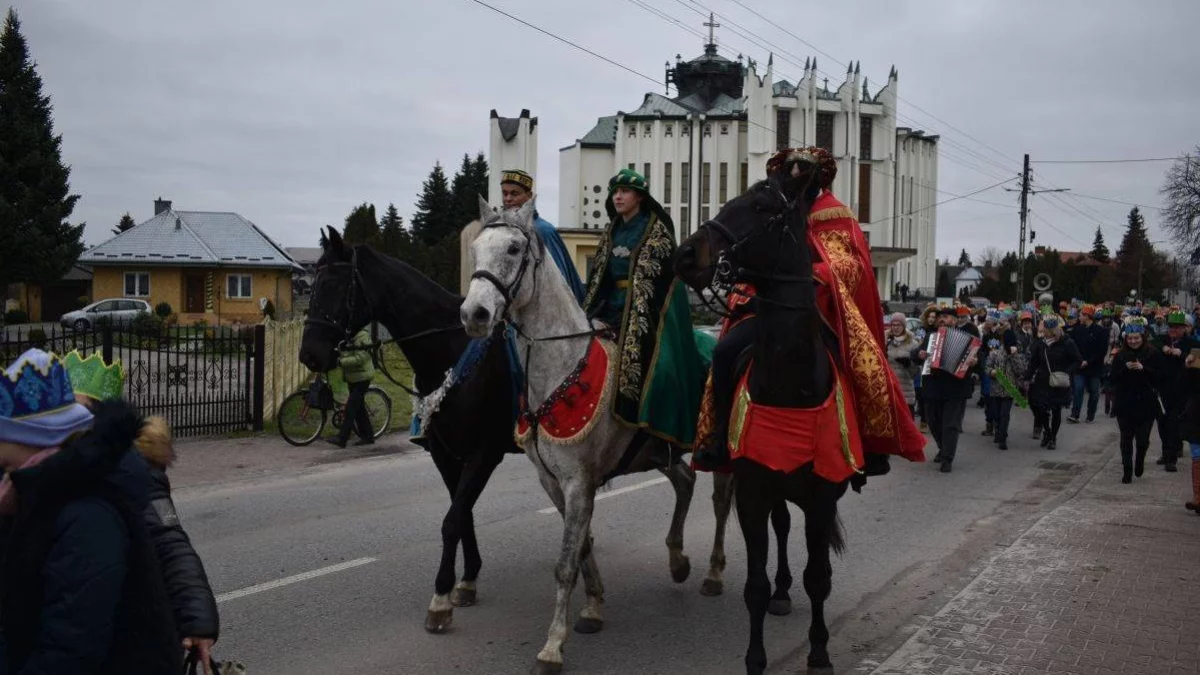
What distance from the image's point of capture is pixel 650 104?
193 ft

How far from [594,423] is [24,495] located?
3.37 meters

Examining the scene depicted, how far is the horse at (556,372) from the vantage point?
5.33 m

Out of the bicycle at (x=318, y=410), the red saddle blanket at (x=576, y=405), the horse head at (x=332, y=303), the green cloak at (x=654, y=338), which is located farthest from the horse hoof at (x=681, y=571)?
the bicycle at (x=318, y=410)

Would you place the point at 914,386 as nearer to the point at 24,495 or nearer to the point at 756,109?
the point at 24,495

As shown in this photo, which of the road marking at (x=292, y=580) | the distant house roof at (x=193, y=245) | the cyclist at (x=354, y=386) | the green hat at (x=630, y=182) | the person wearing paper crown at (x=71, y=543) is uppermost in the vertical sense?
the distant house roof at (x=193, y=245)

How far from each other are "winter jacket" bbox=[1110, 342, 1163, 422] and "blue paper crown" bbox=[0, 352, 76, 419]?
40.4ft

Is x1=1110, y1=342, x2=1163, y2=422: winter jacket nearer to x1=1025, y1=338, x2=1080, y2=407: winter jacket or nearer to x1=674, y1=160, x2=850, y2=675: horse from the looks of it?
x1=1025, y1=338, x2=1080, y2=407: winter jacket

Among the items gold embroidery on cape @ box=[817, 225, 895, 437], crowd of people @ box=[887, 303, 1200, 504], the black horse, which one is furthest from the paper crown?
crowd of people @ box=[887, 303, 1200, 504]

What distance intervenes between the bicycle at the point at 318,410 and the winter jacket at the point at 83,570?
11.5m

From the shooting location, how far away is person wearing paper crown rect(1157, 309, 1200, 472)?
12308 mm

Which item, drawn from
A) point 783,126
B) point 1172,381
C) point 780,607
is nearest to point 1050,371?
point 1172,381

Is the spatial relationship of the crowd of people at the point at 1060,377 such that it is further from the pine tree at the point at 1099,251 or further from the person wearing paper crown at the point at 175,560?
the pine tree at the point at 1099,251

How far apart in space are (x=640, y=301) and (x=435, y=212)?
71517 mm

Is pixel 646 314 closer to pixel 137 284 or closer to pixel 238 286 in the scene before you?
pixel 238 286
